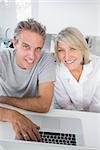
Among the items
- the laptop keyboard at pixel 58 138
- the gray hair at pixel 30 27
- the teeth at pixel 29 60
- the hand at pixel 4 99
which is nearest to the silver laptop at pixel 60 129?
the laptop keyboard at pixel 58 138

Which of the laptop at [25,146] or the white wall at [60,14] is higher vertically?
the white wall at [60,14]

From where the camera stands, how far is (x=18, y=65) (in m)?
1.21

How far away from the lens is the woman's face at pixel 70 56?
1.16 metres

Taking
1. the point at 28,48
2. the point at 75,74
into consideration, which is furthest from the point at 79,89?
the point at 28,48

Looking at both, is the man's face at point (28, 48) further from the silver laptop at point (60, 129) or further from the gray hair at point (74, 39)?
the silver laptop at point (60, 129)

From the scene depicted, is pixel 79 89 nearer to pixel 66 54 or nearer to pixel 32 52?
pixel 66 54

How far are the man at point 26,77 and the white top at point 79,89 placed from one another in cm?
4

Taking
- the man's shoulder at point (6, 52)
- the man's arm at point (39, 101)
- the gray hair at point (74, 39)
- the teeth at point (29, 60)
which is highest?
the gray hair at point (74, 39)

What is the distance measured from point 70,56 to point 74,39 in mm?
78

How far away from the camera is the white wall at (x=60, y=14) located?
3.73ft

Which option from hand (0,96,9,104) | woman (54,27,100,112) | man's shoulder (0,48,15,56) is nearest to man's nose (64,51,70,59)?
woman (54,27,100,112)

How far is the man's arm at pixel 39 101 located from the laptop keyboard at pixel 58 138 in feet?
0.38

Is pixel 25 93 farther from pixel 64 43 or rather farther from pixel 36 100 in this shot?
pixel 64 43

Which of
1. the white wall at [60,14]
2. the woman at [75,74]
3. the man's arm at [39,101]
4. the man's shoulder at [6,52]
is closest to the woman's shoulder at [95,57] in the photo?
the woman at [75,74]
